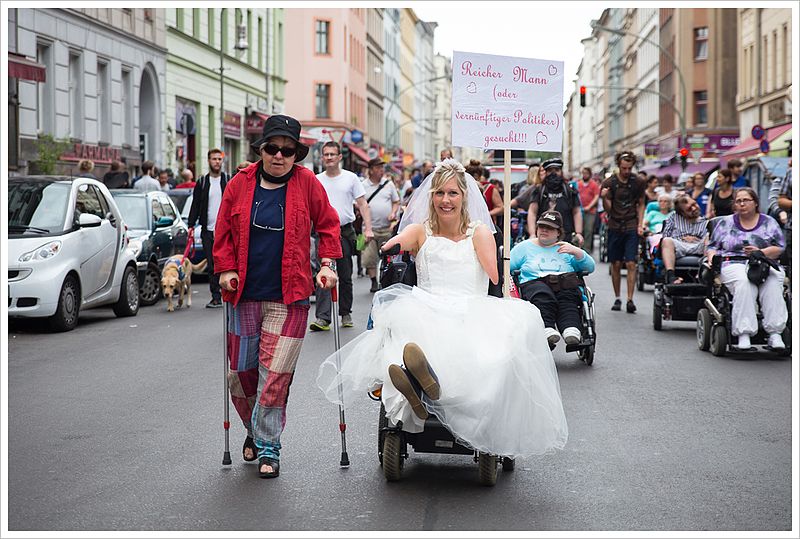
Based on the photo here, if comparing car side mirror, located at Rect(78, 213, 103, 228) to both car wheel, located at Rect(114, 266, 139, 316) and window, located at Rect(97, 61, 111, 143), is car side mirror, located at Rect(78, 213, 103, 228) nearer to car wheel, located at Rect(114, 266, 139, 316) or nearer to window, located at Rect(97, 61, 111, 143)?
car wheel, located at Rect(114, 266, 139, 316)

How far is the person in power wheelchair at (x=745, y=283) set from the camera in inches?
458

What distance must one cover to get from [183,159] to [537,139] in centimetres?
2888

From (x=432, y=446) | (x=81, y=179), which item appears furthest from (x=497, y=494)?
(x=81, y=179)

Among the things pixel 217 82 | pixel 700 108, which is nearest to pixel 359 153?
pixel 700 108

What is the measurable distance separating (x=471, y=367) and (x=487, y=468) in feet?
1.79

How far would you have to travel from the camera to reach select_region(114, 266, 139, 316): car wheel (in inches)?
598

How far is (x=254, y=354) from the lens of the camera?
22.4ft

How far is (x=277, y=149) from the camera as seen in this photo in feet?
21.9

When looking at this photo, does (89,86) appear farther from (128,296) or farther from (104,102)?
(128,296)

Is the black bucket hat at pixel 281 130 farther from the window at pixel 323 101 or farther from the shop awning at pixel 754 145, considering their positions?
the window at pixel 323 101

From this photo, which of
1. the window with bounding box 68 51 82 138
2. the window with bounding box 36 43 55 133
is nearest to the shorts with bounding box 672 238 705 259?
the window with bounding box 36 43 55 133

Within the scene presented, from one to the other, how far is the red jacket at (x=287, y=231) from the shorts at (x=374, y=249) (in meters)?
10.5

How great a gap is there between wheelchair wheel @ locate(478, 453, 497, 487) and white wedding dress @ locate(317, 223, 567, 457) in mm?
151

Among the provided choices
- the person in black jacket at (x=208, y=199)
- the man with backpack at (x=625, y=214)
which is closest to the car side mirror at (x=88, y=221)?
the person in black jacket at (x=208, y=199)
